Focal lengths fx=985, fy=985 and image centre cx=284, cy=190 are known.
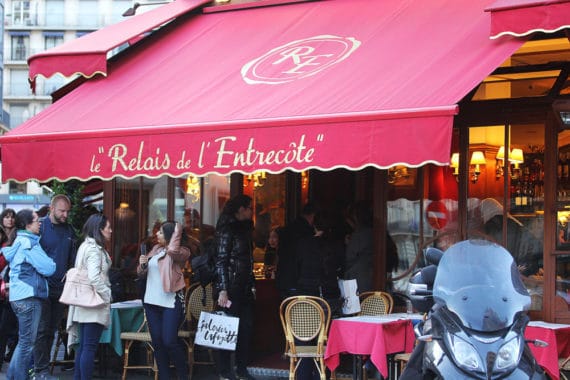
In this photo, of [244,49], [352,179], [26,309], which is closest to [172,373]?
[26,309]

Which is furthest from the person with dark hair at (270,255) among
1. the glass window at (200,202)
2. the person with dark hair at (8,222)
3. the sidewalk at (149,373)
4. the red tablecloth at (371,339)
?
the person with dark hair at (8,222)

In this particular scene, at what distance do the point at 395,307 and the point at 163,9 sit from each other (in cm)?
471

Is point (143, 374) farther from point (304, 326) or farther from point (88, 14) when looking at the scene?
point (88, 14)

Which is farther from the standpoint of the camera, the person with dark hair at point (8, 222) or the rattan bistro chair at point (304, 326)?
the person with dark hair at point (8, 222)

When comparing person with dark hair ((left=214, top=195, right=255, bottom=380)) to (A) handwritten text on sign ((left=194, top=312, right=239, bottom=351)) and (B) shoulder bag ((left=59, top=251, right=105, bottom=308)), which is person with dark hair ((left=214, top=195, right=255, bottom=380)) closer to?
(A) handwritten text on sign ((left=194, top=312, right=239, bottom=351))

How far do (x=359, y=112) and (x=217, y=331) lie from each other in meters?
3.35

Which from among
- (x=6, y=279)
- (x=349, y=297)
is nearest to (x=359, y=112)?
(x=349, y=297)

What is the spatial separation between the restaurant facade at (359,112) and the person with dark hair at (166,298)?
918 mm

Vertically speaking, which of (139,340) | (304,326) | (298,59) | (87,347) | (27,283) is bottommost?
(139,340)

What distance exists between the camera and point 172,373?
463 inches

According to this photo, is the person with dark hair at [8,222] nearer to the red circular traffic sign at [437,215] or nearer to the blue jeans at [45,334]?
the blue jeans at [45,334]

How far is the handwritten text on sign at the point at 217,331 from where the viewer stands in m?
10.4

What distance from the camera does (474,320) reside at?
625 cm

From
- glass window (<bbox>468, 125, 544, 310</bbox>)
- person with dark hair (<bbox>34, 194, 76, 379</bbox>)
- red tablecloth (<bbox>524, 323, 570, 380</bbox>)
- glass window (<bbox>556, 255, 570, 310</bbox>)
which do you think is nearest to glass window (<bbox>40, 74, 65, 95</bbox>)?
person with dark hair (<bbox>34, 194, 76, 379</bbox>)
